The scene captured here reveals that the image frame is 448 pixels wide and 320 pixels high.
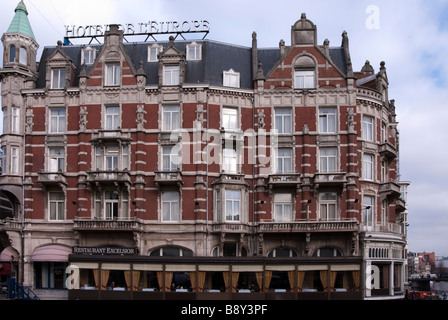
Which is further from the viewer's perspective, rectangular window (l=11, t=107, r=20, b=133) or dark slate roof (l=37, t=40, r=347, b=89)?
dark slate roof (l=37, t=40, r=347, b=89)

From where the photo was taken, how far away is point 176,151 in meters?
43.1

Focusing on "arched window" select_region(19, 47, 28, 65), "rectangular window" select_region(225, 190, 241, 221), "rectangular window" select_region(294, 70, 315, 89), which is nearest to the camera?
"rectangular window" select_region(225, 190, 241, 221)

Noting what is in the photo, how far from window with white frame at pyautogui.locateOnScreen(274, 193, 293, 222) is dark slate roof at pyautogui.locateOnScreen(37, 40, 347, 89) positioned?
376 inches

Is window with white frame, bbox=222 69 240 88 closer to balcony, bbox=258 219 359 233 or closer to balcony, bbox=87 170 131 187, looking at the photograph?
balcony, bbox=87 170 131 187

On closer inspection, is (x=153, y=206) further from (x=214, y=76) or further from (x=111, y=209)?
(x=214, y=76)

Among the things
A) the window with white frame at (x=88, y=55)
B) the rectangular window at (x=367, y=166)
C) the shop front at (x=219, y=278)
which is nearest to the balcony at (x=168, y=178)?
the shop front at (x=219, y=278)

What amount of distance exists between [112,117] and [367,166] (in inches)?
843

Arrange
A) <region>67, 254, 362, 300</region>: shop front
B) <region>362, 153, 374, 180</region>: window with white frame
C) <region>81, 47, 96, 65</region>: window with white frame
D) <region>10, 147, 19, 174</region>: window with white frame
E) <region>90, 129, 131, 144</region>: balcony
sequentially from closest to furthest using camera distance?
<region>67, 254, 362, 300</region>: shop front
<region>90, 129, 131, 144</region>: balcony
<region>10, 147, 19, 174</region>: window with white frame
<region>362, 153, 374, 180</region>: window with white frame
<region>81, 47, 96, 65</region>: window with white frame

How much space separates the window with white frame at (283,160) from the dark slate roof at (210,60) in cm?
612

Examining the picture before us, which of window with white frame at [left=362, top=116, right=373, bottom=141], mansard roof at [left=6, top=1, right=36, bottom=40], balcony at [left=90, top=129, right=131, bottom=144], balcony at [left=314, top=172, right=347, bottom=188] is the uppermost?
mansard roof at [left=6, top=1, right=36, bottom=40]

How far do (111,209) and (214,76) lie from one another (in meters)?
13.8

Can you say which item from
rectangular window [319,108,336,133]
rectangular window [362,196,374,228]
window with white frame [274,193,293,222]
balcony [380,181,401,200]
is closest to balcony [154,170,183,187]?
window with white frame [274,193,293,222]

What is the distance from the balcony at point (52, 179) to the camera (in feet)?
139

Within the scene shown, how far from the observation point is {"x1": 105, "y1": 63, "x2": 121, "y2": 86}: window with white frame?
44.2m
